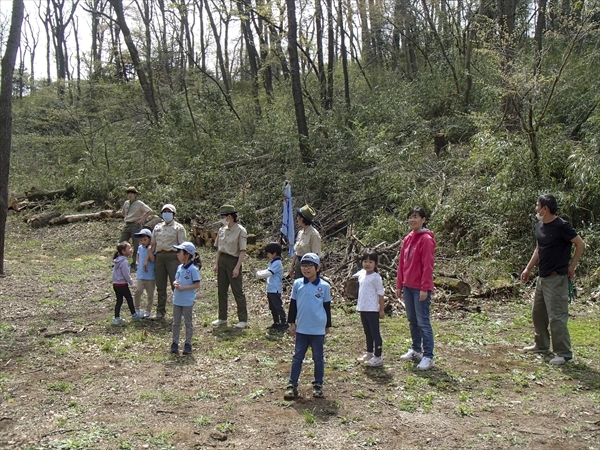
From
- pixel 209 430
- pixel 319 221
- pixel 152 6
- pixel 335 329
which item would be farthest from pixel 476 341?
pixel 152 6

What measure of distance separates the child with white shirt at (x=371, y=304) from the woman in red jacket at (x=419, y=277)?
35 cm

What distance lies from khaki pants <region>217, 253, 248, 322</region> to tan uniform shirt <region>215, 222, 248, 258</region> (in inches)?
4.1

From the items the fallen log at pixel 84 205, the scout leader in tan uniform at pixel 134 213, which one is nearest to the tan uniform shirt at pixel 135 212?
the scout leader in tan uniform at pixel 134 213

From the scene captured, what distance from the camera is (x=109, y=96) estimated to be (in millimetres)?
26453

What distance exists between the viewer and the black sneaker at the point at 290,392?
17.2ft

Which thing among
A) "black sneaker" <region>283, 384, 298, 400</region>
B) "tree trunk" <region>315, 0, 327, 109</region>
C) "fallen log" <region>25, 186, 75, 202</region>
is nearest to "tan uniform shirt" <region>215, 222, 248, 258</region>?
"black sneaker" <region>283, 384, 298, 400</region>

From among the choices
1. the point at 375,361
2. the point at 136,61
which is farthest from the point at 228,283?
the point at 136,61

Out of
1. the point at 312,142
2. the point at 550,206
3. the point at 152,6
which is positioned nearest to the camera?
the point at 550,206

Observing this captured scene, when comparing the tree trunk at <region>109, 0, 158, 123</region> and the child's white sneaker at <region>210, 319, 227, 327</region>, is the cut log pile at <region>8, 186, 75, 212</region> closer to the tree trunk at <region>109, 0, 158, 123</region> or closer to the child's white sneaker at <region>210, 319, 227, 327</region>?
the tree trunk at <region>109, 0, 158, 123</region>

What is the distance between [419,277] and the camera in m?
6.05

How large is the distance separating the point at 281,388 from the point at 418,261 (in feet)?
6.68

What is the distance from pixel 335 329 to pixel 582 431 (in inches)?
154

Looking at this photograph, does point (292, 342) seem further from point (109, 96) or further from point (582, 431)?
point (109, 96)

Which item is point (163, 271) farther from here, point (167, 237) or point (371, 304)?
point (371, 304)
